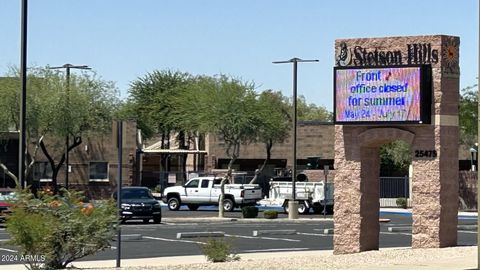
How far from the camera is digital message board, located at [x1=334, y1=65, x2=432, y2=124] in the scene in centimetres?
2425

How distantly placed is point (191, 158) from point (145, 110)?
18.7 ft

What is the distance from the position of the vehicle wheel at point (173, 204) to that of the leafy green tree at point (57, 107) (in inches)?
249

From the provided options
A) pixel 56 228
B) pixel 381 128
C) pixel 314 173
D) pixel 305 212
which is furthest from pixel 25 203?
pixel 314 173

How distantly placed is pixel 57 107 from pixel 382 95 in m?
37.1

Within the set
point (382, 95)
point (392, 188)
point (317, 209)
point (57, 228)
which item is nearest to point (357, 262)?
point (382, 95)

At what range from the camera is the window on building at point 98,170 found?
7006cm

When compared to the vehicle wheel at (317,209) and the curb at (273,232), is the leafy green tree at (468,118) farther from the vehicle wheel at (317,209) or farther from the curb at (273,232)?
the curb at (273,232)

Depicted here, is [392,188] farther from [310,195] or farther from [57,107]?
[57,107]

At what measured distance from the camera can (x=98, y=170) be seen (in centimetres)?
7025

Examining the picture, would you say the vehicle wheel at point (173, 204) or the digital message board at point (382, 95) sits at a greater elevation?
the digital message board at point (382, 95)

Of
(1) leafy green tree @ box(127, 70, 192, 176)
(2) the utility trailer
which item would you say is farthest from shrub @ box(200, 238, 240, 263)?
(1) leafy green tree @ box(127, 70, 192, 176)

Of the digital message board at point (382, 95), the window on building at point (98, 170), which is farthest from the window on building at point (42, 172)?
the digital message board at point (382, 95)

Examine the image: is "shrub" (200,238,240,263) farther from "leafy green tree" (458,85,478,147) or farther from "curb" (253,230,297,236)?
"leafy green tree" (458,85,478,147)

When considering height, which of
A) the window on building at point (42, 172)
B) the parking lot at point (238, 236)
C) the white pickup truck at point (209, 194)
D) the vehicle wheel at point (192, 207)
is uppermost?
the window on building at point (42, 172)
